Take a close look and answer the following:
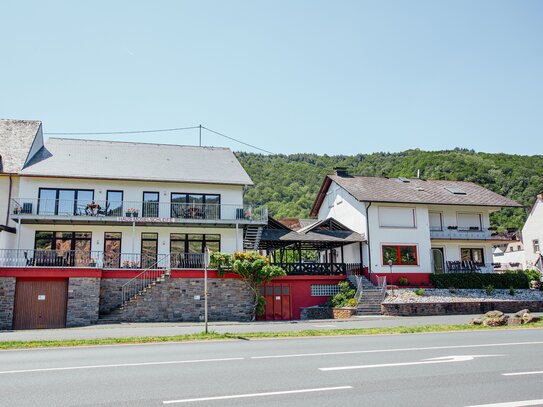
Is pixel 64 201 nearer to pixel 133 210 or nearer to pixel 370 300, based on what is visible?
pixel 133 210

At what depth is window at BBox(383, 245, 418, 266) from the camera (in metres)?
32.0

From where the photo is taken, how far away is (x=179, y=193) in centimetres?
3033

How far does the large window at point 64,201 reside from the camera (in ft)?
91.2

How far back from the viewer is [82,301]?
78.0 feet

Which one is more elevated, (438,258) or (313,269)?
(438,258)

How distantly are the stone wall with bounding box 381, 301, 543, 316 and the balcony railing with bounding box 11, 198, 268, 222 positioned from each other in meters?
8.86

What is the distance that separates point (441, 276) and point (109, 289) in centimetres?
1969

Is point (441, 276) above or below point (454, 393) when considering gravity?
above

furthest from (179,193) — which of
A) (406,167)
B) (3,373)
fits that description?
(406,167)

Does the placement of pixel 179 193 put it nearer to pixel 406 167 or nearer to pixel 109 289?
pixel 109 289

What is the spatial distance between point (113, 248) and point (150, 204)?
3273mm

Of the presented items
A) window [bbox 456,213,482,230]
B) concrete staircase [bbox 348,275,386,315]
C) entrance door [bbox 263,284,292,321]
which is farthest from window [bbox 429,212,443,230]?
entrance door [bbox 263,284,292,321]

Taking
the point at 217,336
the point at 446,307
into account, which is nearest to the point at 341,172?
the point at 446,307

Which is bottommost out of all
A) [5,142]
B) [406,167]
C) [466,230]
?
[466,230]
